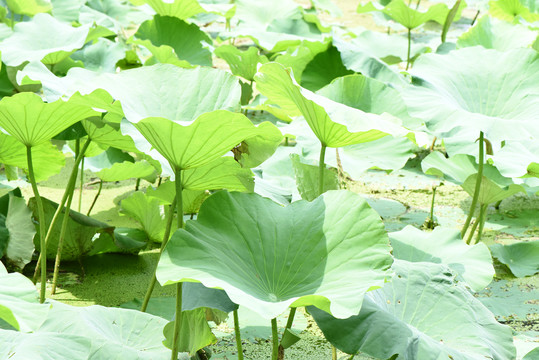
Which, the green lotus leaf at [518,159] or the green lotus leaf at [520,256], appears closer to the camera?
the green lotus leaf at [518,159]

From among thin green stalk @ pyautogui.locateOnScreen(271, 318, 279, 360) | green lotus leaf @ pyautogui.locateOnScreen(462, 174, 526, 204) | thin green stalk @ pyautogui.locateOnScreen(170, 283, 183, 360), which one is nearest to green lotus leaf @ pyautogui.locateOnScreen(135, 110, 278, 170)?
thin green stalk @ pyautogui.locateOnScreen(170, 283, 183, 360)

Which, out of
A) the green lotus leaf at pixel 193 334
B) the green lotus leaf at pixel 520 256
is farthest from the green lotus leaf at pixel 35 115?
the green lotus leaf at pixel 520 256

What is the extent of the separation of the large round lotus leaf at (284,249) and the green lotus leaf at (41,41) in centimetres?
133

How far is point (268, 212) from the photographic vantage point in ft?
4.42

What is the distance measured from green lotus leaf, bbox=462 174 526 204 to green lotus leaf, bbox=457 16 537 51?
0.92 meters

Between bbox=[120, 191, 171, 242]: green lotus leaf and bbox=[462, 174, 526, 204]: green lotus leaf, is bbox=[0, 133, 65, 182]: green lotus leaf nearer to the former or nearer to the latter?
bbox=[120, 191, 171, 242]: green lotus leaf

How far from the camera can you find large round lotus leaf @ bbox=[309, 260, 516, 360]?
48.6 inches

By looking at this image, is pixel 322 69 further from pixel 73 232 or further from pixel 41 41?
pixel 73 232

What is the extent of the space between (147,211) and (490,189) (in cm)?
109

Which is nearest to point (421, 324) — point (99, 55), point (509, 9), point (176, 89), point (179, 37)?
point (176, 89)

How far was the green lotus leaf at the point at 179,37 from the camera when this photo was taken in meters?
3.30

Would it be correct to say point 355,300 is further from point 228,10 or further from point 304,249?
point 228,10

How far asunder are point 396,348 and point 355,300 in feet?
0.58

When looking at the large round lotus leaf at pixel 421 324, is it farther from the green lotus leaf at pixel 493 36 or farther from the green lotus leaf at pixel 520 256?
the green lotus leaf at pixel 493 36
